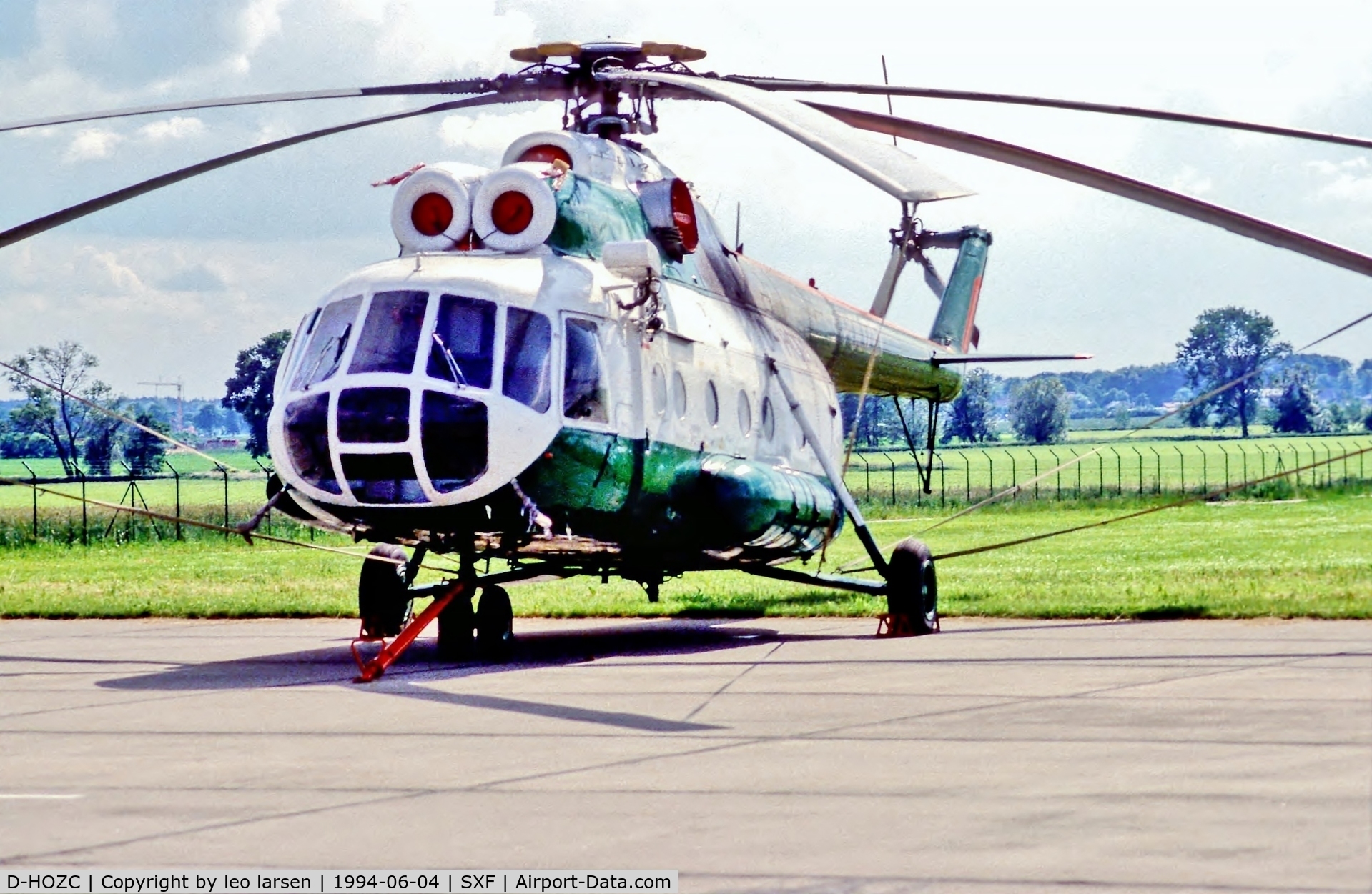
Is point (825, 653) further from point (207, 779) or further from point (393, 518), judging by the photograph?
point (207, 779)

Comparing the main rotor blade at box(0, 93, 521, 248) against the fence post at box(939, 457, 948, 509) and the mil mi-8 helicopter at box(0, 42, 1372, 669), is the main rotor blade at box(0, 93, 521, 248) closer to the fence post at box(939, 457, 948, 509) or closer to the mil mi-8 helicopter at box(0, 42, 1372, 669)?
the mil mi-8 helicopter at box(0, 42, 1372, 669)

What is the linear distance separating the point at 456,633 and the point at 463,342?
3.03m

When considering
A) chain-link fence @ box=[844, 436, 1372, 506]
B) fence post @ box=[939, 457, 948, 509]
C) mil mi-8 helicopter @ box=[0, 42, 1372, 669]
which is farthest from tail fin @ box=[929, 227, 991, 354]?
chain-link fence @ box=[844, 436, 1372, 506]

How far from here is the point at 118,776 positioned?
9.28 metres

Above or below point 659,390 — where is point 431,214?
above

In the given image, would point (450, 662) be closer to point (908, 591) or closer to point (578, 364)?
point (578, 364)

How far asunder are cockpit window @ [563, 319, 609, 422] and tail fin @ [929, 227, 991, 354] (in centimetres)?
1044

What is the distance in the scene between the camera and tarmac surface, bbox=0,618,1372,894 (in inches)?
278

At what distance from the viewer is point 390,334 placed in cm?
1324

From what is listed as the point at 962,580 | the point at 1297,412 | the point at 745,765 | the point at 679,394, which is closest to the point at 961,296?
the point at 962,580

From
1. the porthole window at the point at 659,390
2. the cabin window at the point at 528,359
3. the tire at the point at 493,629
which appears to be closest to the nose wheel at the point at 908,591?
the porthole window at the point at 659,390

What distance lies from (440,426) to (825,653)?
13.6 ft

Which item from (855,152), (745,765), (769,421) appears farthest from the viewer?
(769,421)

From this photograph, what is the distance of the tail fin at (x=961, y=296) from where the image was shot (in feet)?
79.4
